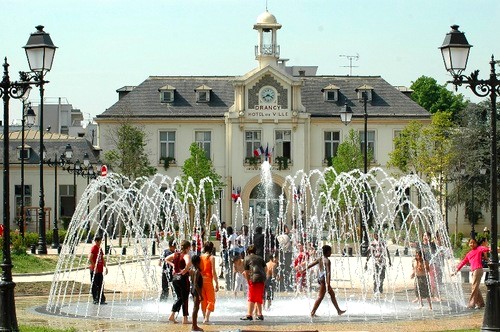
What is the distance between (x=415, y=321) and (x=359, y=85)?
2158 inches

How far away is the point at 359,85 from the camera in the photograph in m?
75.2

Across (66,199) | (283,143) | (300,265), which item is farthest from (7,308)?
(283,143)

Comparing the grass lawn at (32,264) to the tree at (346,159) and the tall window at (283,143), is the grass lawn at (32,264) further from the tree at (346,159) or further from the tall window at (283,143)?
the tall window at (283,143)

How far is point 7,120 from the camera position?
1848cm

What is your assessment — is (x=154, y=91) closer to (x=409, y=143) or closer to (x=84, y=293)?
(x=409, y=143)

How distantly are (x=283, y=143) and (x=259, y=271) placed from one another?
51.6 meters

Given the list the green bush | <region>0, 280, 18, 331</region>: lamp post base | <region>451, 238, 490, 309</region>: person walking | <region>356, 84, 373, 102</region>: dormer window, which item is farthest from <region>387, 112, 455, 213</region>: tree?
<region>0, 280, 18, 331</region>: lamp post base

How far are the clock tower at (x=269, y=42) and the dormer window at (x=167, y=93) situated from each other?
5.71m

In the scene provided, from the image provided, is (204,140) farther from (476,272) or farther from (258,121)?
(476,272)

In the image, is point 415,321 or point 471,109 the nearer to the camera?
point 415,321

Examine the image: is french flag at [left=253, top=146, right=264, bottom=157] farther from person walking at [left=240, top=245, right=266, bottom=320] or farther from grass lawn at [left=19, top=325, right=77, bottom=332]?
grass lawn at [left=19, top=325, right=77, bottom=332]

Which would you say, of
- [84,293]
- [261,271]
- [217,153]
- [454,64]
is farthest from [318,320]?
[217,153]

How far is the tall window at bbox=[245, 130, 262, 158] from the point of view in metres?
72.0

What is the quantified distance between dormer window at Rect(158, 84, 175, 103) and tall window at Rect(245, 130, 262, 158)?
5538 mm
